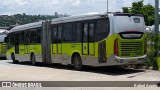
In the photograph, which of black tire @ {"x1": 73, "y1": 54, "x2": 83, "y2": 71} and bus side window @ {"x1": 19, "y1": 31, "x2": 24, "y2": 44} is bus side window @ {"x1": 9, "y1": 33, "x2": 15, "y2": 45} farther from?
black tire @ {"x1": 73, "y1": 54, "x2": 83, "y2": 71}

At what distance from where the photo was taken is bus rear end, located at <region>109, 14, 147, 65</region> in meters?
17.2

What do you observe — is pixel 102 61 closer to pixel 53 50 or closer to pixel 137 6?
pixel 53 50

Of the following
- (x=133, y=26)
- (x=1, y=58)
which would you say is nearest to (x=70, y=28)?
(x=133, y=26)

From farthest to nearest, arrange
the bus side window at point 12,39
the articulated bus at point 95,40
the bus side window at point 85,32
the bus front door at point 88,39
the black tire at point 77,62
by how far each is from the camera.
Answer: the bus side window at point 12,39 < the black tire at point 77,62 < the bus side window at point 85,32 < the bus front door at point 88,39 < the articulated bus at point 95,40

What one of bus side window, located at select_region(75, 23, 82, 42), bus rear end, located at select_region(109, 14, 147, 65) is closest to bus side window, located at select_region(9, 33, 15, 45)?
bus side window, located at select_region(75, 23, 82, 42)

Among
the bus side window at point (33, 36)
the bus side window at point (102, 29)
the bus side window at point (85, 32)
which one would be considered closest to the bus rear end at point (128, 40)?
the bus side window at point (102, 29)

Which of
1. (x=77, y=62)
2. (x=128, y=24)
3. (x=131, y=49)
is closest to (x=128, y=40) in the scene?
(x=131, y=49)

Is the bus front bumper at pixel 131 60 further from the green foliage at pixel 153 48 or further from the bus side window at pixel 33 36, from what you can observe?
the bus side window at pixel 33 36

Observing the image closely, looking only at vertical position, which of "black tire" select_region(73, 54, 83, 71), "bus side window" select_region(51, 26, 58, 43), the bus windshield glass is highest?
the bus windshield glass

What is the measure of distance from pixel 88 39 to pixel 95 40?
0.66 metres

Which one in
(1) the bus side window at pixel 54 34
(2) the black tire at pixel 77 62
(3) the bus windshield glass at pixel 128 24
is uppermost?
(3) the bus windshield glass at pixel 128 24

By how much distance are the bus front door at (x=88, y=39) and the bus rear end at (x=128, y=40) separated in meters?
1.43

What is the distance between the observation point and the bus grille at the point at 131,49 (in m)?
17.4

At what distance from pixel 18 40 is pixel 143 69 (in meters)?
12.0
